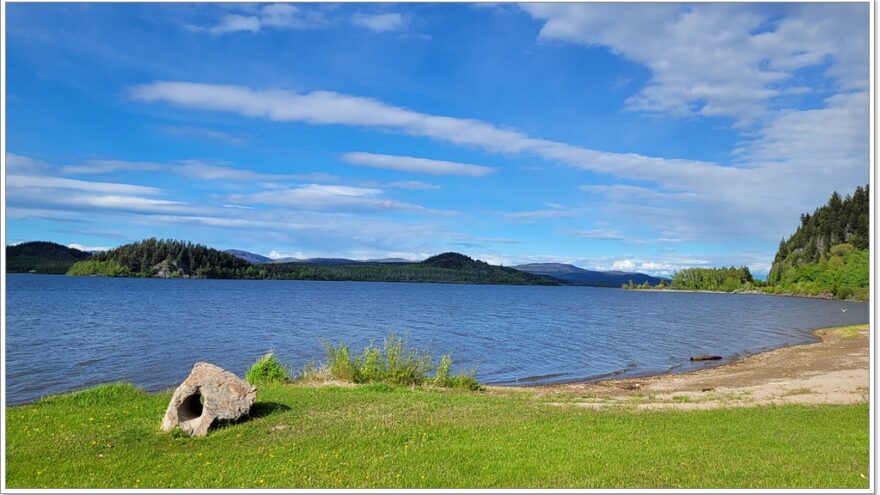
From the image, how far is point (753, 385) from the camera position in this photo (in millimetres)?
Result: 27062

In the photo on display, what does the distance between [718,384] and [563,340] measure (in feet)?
76.8

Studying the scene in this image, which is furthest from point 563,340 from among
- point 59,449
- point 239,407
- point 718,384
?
point 59,449

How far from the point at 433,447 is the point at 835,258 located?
621 ft

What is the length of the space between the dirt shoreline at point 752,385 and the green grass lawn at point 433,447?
2.40 m

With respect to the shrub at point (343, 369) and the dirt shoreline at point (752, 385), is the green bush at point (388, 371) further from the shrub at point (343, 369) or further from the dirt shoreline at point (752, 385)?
the dirt shoreline at point (752, 385)

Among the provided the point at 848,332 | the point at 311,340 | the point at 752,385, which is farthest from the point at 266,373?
the point at 848,332

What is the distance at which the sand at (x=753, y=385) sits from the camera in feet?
65.1

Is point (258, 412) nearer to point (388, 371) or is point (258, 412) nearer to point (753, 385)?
point (388, 371)

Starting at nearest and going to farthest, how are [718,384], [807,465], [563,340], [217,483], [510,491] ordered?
1. [510,491]
2. [217,483]
3. [807,465]
4. [718,384]
5. [563,340]

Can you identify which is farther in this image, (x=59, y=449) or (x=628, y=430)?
(x=628, y=430)

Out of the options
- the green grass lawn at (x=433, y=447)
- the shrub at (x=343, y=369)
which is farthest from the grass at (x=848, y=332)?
the shrub at (x=343, y=369)

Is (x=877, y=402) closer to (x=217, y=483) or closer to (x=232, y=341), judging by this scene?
(x=217, y=483)

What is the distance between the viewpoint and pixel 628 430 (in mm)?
14000

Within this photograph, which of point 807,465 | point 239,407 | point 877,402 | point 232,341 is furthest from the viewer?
point 232,341
